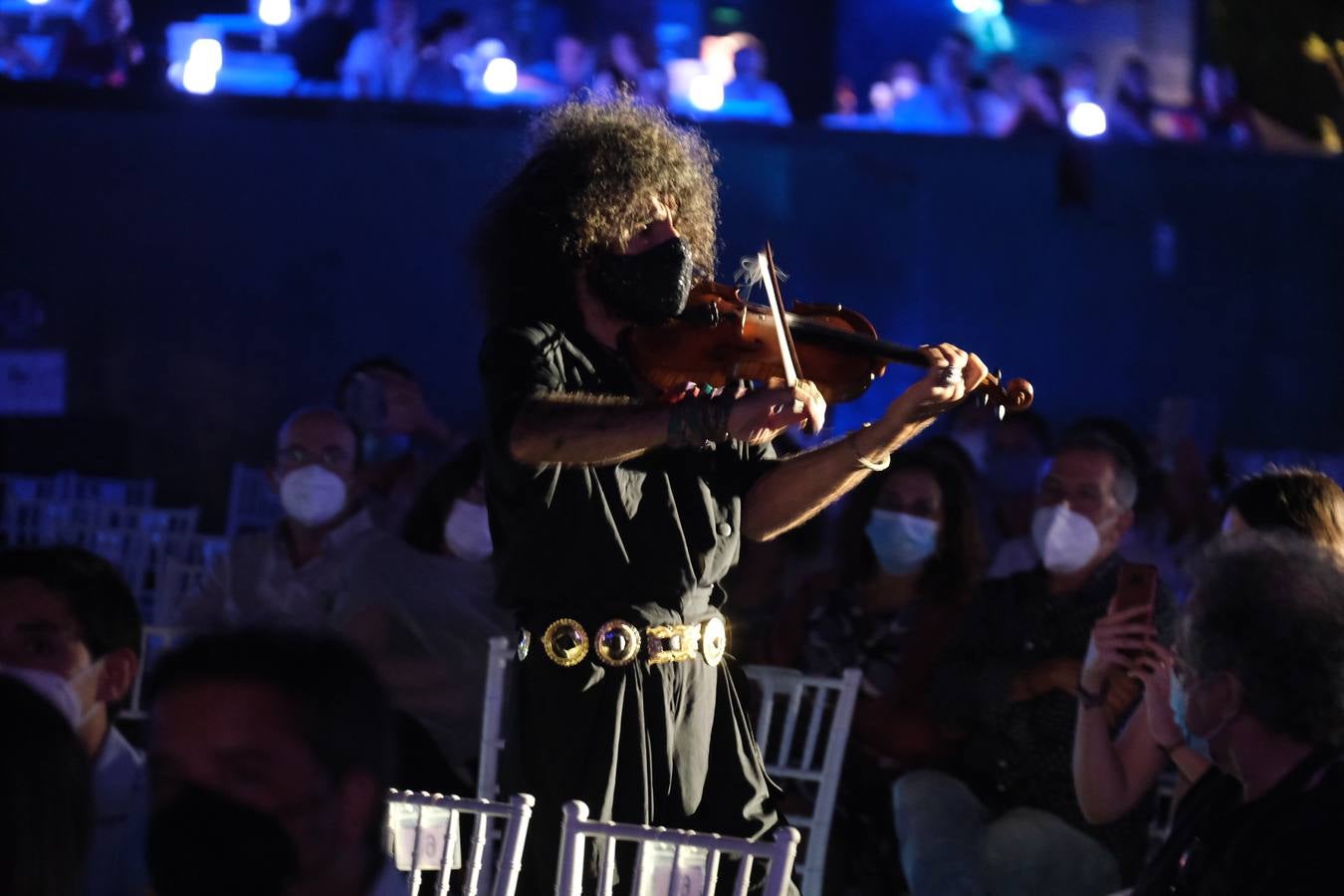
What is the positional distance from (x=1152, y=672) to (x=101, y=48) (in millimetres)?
7145

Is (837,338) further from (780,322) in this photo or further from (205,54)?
(205,54)

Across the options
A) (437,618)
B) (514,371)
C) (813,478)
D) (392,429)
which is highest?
(392,429)

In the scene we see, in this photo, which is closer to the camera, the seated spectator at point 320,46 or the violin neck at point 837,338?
the violin neck at point 837,338

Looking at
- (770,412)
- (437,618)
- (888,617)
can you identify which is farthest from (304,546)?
(770,412)

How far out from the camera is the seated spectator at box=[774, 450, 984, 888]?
360 cm

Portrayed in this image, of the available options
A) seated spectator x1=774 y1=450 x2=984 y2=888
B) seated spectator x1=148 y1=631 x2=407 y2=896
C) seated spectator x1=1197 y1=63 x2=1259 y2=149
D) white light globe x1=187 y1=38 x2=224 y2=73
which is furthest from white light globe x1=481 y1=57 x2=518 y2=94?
seated spectator x1=148 y1=631 x2=407 y2=896

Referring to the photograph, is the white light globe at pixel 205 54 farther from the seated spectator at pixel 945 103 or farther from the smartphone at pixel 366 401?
the seated spectator at pixel 945 103

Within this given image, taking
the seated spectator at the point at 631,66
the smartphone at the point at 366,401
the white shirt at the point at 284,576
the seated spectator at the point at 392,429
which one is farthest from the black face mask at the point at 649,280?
the seated spectator at the point at 631,66

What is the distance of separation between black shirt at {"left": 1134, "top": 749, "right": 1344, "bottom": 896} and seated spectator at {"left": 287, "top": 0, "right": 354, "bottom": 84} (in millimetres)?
7345

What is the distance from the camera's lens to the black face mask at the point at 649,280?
213cm

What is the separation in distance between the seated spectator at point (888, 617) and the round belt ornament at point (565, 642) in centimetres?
162

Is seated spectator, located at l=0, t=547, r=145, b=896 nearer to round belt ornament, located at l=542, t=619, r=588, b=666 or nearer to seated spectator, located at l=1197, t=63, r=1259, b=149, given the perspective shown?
round belt ornament, located at l=542, t=619, r=588, b=666

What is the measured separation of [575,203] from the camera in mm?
2199

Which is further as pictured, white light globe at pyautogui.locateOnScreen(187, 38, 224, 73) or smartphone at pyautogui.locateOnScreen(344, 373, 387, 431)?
white light globe at pyautogui.locateOnScreen(187, 38, 224, 73)
